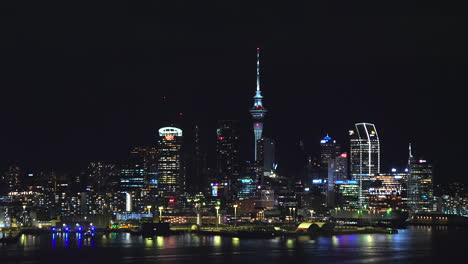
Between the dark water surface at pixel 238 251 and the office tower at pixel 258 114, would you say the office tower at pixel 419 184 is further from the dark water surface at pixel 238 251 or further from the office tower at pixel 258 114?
the dark water surface at pixel 238 251

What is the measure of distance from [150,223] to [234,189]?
54335 millimetres

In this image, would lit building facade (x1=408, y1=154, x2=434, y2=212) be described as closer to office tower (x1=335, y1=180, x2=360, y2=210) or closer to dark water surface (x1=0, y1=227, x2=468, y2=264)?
office tower (x1=335, y1=180, x2=360, y2=210)

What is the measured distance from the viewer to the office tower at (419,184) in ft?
449

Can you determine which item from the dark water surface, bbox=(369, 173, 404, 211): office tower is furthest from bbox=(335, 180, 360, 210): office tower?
the dark water surface

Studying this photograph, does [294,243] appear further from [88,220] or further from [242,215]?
[242,215]

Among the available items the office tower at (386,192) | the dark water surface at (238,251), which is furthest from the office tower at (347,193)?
the dark water surface at (238,251)

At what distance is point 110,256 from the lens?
50969 millimetres

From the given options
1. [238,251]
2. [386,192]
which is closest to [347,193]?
[386,192]

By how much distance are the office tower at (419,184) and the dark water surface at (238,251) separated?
66.7 meters

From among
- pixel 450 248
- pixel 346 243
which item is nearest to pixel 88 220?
pixel 346 243

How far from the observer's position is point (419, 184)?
138750 mm

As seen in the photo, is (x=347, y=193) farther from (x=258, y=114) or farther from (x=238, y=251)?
(x=238, y=251)

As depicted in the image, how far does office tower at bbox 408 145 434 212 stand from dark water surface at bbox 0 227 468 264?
66.7 metres

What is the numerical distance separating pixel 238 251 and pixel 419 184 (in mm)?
88804
